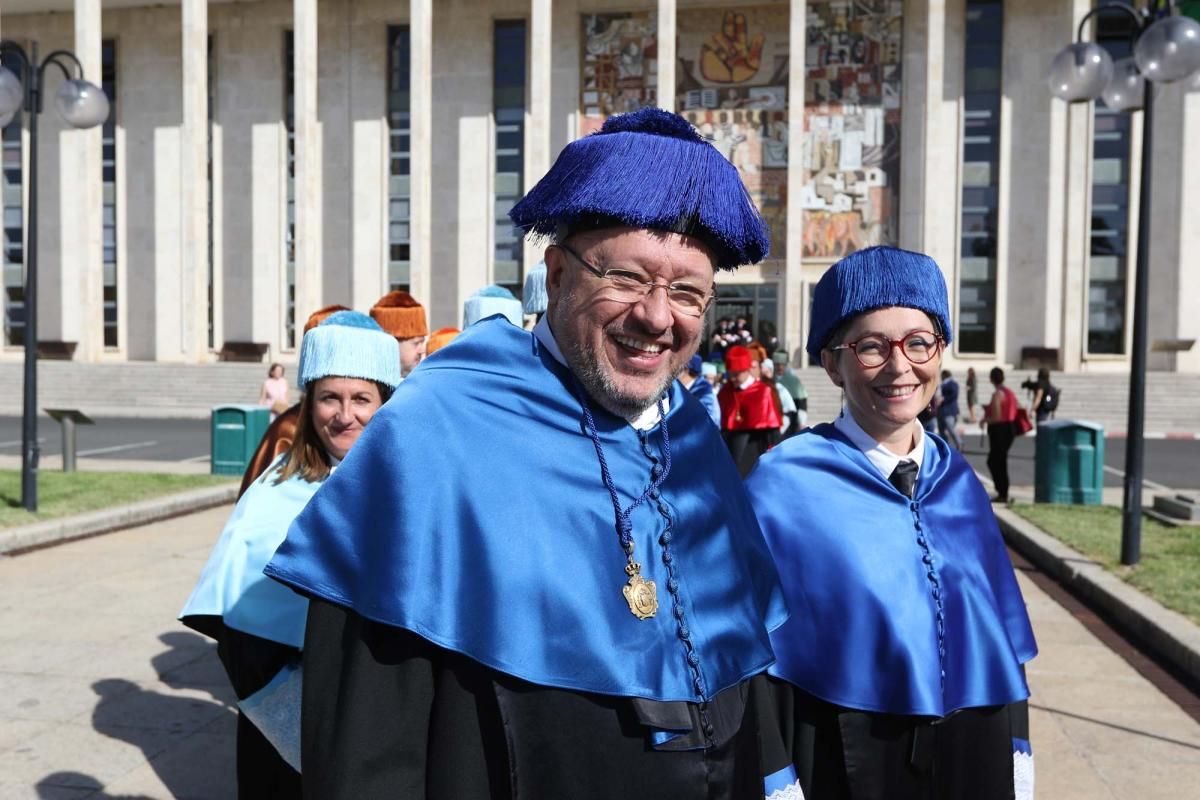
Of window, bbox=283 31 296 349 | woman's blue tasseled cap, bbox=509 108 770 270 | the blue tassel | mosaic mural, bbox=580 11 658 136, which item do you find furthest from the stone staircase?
woman's blue tasseled cap, bbox=509 108 770 270

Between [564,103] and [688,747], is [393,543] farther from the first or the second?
[564,103]

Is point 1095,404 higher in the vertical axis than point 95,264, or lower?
lower

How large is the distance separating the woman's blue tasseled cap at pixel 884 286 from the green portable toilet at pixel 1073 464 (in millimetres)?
10273

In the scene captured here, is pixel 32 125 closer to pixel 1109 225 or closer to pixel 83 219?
pixel 83 219

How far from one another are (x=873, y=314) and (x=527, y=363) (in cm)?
105

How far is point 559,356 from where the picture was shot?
191 cm

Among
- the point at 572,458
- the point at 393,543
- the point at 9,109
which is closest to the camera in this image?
the point at 393,543

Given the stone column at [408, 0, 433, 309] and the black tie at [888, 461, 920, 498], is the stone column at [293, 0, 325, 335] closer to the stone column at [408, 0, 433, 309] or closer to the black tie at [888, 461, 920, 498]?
the stone column at [408, 0, 433, 309]

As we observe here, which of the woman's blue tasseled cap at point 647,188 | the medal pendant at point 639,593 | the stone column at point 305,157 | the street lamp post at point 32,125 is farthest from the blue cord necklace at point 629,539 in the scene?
the stone column at point 305,157

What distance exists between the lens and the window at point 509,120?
113 ft

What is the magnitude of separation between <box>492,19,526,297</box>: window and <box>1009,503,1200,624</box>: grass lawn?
25000 millimetres

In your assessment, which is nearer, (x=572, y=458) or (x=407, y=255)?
(x=572, y=458)

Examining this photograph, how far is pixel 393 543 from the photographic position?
169 cm

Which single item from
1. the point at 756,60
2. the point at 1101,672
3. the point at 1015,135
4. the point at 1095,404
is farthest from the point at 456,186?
the point at 1101,672
